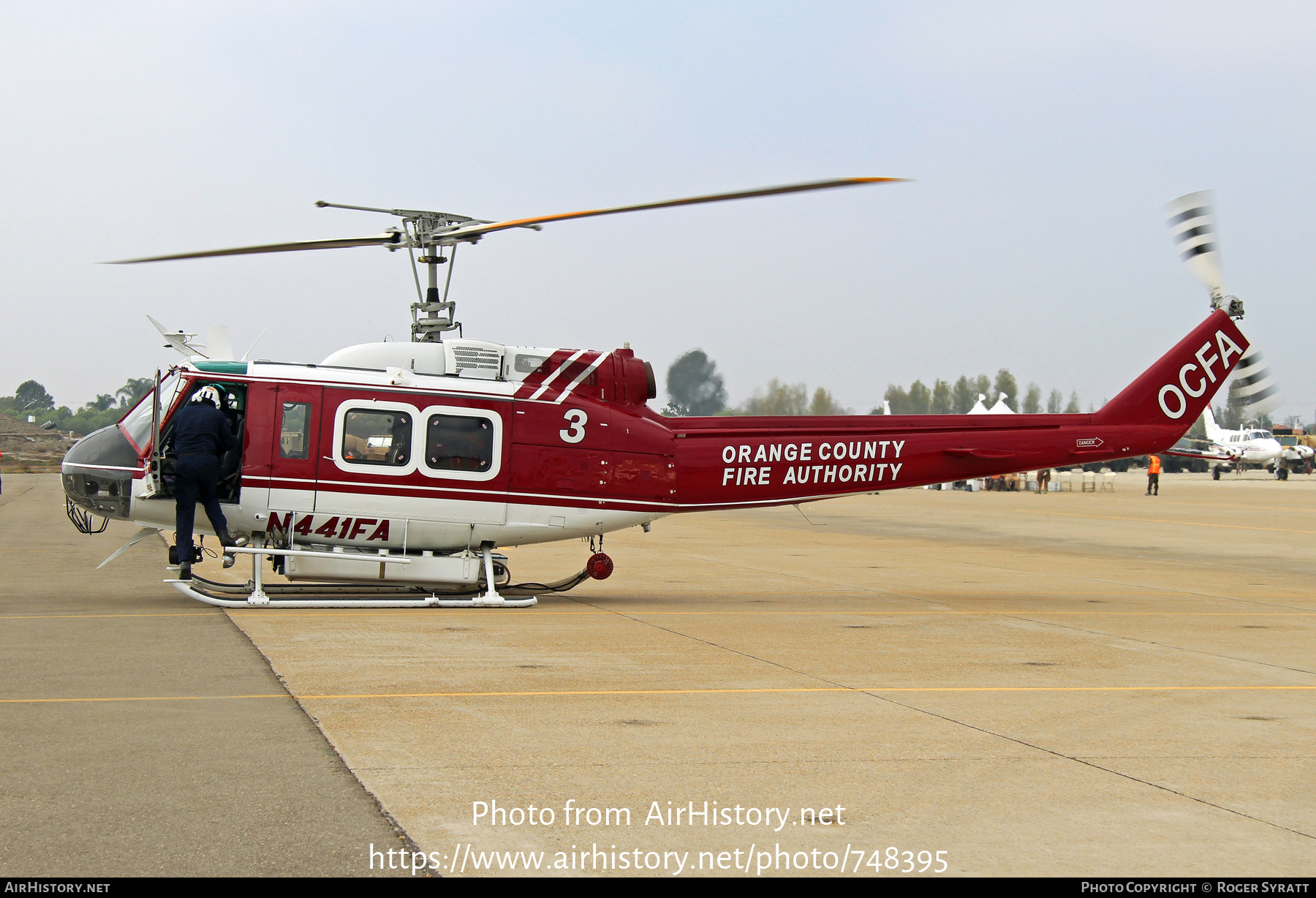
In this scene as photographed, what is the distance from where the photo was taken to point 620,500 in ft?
42.1

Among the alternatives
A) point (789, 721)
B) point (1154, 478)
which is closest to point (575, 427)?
point (789, 721)

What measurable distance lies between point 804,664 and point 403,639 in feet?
11.3

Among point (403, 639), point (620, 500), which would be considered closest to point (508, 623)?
point (403, 639)

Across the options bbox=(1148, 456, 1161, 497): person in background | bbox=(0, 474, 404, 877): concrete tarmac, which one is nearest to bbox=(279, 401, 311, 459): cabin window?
bbox=(0, 474, 404, 877): concrete tarmac

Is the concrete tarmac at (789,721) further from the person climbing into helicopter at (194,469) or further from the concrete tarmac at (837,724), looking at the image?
the person climbing into helicopter at (194,469)

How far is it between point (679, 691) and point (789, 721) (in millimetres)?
1106

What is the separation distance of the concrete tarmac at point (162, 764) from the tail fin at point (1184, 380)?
1073 centimetres

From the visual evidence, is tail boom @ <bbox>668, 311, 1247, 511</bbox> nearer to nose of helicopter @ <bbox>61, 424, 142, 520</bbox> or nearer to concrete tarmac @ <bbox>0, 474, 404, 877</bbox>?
concrete tarmac @ <bbox>0, 474, 404, 877</bbox>

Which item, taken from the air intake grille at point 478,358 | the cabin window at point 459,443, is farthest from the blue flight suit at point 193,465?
the air intake grille at point 478,358

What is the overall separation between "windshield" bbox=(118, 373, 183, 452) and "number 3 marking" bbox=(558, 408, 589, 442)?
4.09 m

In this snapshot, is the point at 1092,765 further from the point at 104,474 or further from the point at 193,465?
the point at 104,474

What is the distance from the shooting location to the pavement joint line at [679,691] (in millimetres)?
6945

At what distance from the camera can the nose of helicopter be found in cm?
1179
